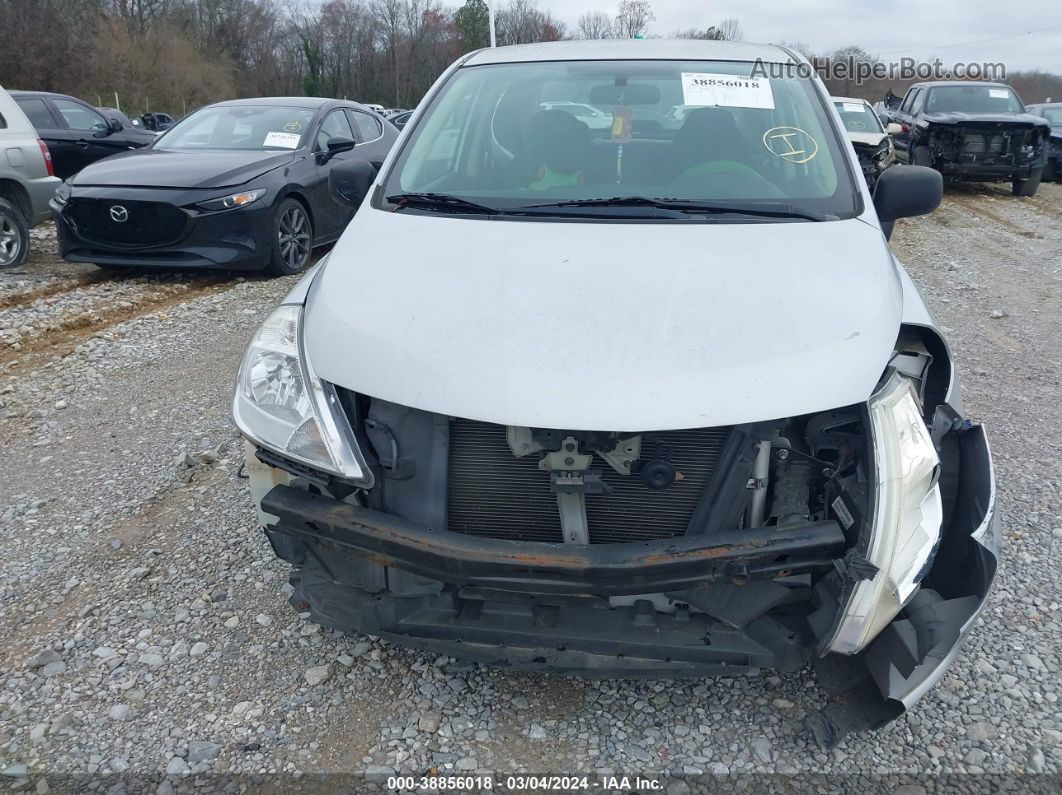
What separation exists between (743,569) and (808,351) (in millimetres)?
567

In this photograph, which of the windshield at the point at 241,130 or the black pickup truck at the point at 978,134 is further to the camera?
the black pickup truck at the point at 978,134

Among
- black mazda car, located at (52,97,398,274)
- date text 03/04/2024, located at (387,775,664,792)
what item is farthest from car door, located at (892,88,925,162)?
date text 03/04/2024, located at (387,775,664,792)

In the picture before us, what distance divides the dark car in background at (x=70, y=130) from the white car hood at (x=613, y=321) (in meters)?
9.95

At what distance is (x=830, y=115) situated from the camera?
10.0 feet

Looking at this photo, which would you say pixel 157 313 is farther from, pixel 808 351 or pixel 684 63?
pixel 808 351

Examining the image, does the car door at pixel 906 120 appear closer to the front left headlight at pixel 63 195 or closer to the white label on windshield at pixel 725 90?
the white label on windshield at pixel 725 90

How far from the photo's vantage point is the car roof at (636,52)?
10.8ft

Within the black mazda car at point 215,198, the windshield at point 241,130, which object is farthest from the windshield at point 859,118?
the windshield at point 241,130

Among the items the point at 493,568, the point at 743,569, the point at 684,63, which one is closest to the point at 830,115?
the point at 684,63

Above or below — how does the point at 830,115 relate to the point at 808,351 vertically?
above

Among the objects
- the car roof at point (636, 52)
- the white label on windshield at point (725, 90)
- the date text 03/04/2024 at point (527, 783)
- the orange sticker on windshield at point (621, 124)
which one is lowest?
the date text 03/04/2024 at point (527, 783)

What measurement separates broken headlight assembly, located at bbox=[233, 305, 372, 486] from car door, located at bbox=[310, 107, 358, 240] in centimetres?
519

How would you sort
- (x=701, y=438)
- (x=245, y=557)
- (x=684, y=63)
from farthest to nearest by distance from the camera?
(x=684, y=63)
(x=245, y=557)
(x=701, y=438)
